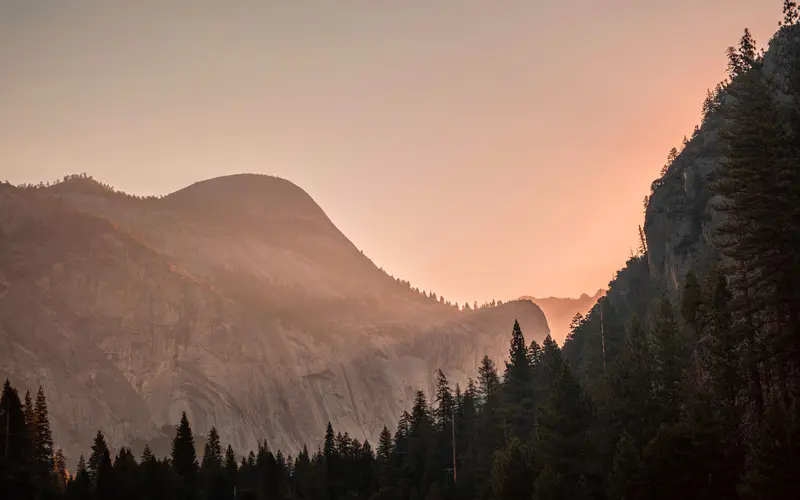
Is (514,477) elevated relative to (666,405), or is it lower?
lower

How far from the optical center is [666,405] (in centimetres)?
6581

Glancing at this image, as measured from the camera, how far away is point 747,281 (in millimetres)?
53781

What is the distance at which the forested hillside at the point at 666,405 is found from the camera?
50.6 meters

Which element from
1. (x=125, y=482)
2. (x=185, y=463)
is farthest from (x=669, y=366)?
(x=185, y=463)

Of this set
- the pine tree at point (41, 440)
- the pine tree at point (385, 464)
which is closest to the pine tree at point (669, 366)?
the pine tree at point (385, 464)

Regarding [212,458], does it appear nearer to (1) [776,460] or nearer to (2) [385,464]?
(2) [385,464]

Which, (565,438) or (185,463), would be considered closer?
(565,438)

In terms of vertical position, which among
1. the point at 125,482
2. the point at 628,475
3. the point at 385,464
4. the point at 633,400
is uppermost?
the point at 633,400

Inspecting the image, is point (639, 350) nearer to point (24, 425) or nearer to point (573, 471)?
point (573, 471)

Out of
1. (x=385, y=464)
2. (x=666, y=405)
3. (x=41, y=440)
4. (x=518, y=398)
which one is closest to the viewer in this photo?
(x=666, y=405)

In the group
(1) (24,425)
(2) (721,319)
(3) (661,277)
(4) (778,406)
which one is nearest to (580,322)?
(3) (661,277)

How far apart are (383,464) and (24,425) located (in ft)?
142

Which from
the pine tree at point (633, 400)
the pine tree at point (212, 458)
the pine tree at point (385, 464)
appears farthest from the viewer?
the pine tree at point (212, 458)

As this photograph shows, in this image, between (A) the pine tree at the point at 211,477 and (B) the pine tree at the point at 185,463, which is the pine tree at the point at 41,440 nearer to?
(B) the pine tree at the point at 185,463
